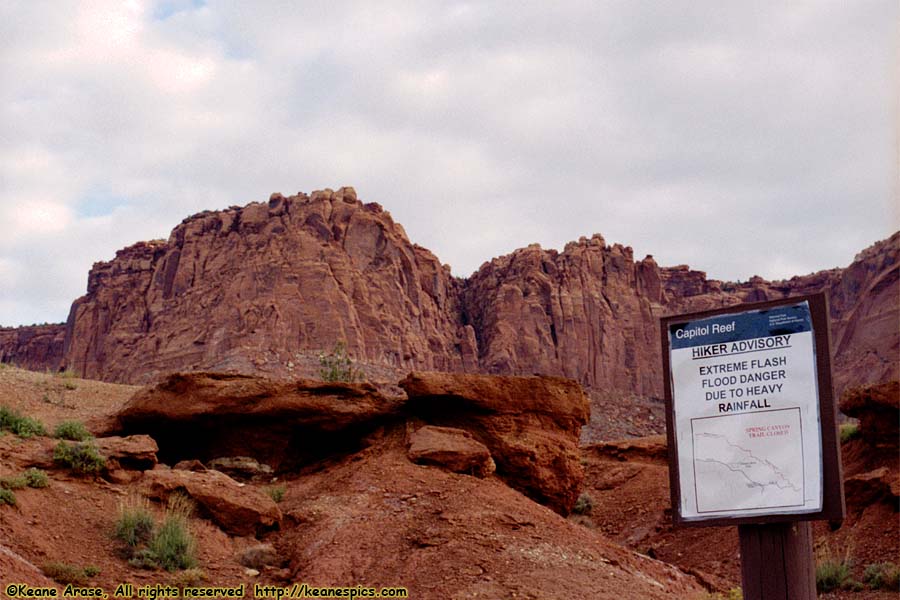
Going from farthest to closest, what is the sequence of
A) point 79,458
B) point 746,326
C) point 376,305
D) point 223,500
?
point 376,305, point 79,458, point 223,500, point 746,326

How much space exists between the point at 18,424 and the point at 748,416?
12.6 metres

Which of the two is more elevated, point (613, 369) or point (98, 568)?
point (613, 369)

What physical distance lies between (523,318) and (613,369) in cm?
997

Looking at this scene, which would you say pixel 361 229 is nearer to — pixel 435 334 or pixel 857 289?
pixel 435 334

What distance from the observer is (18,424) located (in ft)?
50.6

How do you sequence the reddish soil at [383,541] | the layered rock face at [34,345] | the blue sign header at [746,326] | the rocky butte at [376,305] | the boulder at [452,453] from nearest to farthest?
the blue sign header at [746,326]
the reddish soil at [383,541]
the boulder at [452,453]
the rocky butte at [376,305]
the layered rock face at [34,345]

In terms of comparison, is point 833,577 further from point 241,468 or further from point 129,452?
point 129,452

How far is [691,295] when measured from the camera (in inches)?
4099

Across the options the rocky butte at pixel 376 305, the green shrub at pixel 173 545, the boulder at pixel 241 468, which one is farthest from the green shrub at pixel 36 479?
the rocky butte at pixel 376 305

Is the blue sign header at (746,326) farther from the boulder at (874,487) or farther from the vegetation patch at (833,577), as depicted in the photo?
the boulder at (874,487)

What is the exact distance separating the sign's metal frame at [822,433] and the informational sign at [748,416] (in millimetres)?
17

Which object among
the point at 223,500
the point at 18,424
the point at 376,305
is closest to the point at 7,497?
the point at 223,500

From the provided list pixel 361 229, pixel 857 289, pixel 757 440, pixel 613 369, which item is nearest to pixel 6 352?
pixel 361 229

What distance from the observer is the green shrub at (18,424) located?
15.3m
